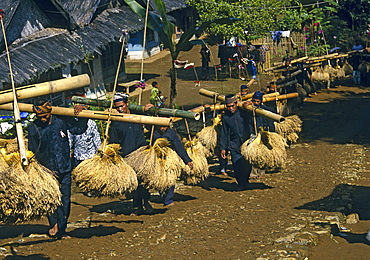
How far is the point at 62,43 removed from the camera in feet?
49.2

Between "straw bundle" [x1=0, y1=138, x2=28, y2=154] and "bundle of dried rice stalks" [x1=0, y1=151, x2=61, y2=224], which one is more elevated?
"straw bundle" [x1=0, y1=138, x2=28, y2=154]

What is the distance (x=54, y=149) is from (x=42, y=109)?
1.86 ft

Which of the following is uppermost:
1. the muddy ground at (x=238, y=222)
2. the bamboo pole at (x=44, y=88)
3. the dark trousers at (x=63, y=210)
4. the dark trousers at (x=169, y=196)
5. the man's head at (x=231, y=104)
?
the bamboo pole at (x=44, y=88)

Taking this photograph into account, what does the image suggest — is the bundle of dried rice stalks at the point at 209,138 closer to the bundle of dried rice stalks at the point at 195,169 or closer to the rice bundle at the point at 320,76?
the bundle of dried rice stalks at the point at 195,169

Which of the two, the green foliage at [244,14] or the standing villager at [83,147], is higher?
the green foliage at [244,14]

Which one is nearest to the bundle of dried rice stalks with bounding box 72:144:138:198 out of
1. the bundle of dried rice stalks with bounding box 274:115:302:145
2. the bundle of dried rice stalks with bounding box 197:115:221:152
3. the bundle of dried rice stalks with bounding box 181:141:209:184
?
the bundle of dried rice stalks with bounding box 181:141:209:184

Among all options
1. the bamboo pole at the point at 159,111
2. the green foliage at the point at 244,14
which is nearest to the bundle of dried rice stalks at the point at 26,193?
the bamboo pole at the point at 159,111

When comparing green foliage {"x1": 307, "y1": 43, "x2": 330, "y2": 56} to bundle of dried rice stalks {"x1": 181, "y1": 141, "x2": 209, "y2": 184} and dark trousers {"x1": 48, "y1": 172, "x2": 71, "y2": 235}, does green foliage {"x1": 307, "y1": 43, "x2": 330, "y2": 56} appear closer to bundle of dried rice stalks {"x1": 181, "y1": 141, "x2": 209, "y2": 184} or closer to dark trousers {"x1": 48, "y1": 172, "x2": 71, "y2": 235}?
bundle of dried rice stalks {"x1": 181, "y1": 141, "x2": 209, "y2": 184}

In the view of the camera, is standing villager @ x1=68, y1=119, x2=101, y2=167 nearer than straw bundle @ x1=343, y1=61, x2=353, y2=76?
Yes

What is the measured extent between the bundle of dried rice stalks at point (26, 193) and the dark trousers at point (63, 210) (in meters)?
1.25

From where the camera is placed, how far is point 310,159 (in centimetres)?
1199

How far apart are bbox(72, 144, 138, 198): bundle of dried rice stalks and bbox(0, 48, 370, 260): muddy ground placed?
743mm

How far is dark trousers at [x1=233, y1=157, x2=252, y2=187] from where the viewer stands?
9.93 meters

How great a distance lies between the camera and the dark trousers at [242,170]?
9930mm
